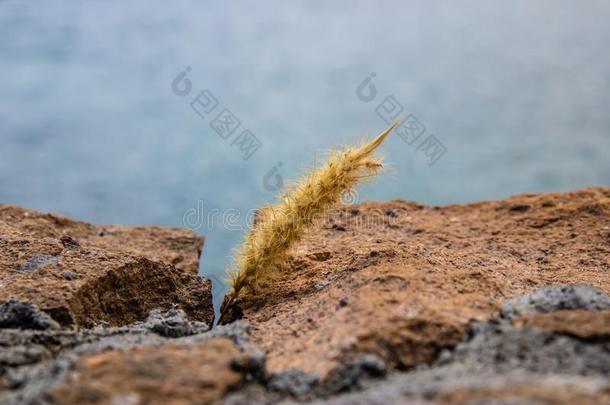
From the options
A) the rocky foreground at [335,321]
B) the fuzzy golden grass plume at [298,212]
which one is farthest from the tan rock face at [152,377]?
the fuzzy golden grass plume at [298,212]

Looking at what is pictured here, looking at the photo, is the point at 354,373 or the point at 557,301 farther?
the point at 557,301

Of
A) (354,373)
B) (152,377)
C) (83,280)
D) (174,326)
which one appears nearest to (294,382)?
(354,373)

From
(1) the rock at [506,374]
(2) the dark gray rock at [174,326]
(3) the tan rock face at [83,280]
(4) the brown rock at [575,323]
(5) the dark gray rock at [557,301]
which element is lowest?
(1) the rock at [506,374]

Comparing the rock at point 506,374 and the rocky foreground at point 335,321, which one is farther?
the rocky foreground at point 335,321

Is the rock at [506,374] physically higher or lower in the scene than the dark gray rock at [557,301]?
lower

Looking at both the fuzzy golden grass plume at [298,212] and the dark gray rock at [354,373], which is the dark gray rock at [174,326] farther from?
the dark gray rock at [354,373]

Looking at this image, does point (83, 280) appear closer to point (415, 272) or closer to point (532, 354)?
point (415, 272)

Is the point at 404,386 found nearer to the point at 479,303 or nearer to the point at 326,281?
the point at 479,303
